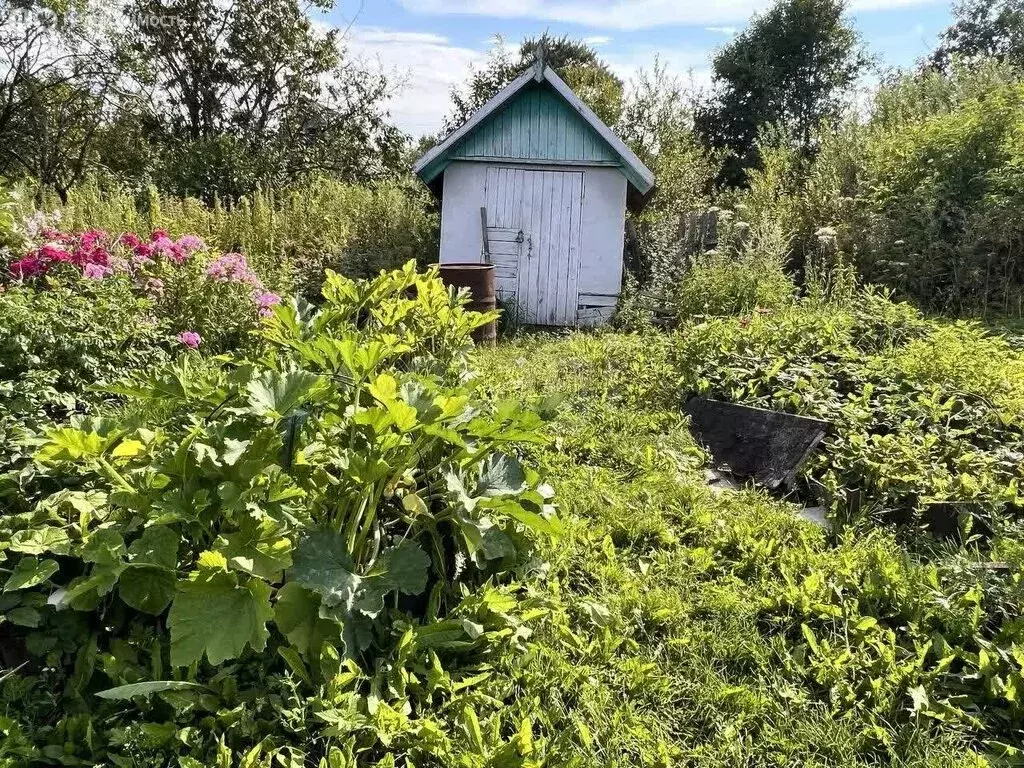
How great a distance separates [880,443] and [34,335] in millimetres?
4836

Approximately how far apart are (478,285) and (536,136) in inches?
97.7

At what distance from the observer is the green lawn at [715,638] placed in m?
2.01

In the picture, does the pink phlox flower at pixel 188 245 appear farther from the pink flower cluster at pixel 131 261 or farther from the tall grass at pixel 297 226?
the tall grass at pixel 297 226

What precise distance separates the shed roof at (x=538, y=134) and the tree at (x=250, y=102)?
771 cm

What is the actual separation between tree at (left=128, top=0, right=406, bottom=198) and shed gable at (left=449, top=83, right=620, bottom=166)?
25.7 ft

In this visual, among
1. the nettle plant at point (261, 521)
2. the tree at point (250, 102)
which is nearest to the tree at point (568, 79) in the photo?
the tree at point (250, 102)

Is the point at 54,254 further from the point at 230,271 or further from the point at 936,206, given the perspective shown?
the point at 936,206

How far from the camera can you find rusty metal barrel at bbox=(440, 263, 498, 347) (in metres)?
6.92

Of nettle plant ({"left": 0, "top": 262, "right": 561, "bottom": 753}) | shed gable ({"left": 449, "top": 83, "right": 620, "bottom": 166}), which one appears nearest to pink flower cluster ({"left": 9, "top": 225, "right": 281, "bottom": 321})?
nettle plant ({"left": 0, "top": 262, "right": 561, "bottom": 753})

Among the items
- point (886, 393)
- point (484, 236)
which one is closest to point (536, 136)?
point (484, 236)

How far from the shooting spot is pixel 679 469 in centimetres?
387

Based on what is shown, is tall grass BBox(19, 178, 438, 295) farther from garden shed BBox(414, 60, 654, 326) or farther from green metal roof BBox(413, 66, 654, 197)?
green metal roof BBox(413, 66, 654, 197)

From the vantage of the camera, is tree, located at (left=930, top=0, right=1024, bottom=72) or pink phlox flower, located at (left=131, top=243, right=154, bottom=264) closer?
pink phlox flower, located at (left=131, top=243, right=154, bottom=264)

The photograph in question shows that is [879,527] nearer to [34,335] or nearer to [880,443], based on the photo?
[880,443]
